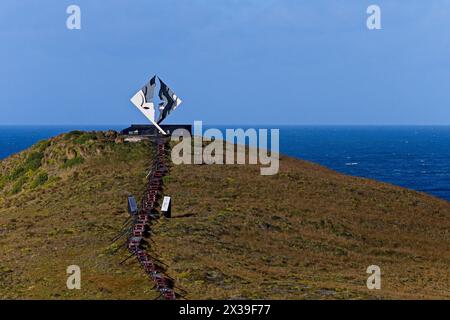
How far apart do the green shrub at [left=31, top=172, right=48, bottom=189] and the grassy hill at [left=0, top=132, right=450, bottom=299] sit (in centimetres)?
21

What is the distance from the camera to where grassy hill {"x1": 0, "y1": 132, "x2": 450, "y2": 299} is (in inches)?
1147

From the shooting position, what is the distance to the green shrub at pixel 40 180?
183ft

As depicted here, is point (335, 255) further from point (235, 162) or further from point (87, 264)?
point (235, 162)

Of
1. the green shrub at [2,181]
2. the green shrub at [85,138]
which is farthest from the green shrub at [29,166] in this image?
the green shrub at [85,138]

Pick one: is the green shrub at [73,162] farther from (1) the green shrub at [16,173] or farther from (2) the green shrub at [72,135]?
(1) the green shrub at [16,173]

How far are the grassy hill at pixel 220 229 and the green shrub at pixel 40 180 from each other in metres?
0.21

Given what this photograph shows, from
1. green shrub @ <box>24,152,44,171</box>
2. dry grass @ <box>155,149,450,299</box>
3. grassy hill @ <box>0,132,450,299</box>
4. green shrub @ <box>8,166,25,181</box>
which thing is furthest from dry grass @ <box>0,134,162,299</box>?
dry grass @ <box>155,149,450,299</box>

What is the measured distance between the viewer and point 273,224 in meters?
42.2

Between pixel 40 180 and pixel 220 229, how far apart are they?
→ 2467 cm

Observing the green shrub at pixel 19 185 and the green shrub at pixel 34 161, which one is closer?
the green shrub at pixel 19 185

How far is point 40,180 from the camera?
185 ft

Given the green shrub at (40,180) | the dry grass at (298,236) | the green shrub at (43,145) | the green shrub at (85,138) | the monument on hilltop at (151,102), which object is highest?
the monument on hilltop at (151,102)

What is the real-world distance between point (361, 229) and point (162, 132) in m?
27.6

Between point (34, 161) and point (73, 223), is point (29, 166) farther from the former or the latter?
point (73, 223)
